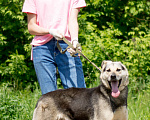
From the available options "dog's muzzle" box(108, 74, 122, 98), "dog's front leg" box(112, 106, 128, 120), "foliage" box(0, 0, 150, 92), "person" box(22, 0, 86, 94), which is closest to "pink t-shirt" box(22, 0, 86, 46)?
"person" box(22, 0, 86, 94)

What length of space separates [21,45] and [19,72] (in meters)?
1.17

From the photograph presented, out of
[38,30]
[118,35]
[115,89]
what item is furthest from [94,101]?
[118,35]

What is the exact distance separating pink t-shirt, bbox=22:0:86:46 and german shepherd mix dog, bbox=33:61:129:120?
767mm

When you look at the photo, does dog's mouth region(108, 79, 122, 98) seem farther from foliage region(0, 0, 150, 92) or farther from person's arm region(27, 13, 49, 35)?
foliage region(0, 0, 150, 92)

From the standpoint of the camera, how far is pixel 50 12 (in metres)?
3.45

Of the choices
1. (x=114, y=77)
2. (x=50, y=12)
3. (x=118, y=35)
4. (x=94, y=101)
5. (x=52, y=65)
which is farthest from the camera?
(x=118, y=35)

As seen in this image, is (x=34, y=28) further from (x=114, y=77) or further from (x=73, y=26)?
(x=114, y=77)

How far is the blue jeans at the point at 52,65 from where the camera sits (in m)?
3.50

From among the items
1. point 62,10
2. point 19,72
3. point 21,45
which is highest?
point 62,10

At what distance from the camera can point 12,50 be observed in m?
8.84

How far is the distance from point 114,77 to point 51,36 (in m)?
1.07

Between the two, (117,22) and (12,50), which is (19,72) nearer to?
(12,50)

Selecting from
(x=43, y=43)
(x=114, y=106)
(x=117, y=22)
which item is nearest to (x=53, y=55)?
(x=43, y=43)

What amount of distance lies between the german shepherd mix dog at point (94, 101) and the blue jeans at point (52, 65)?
259 millimetres
